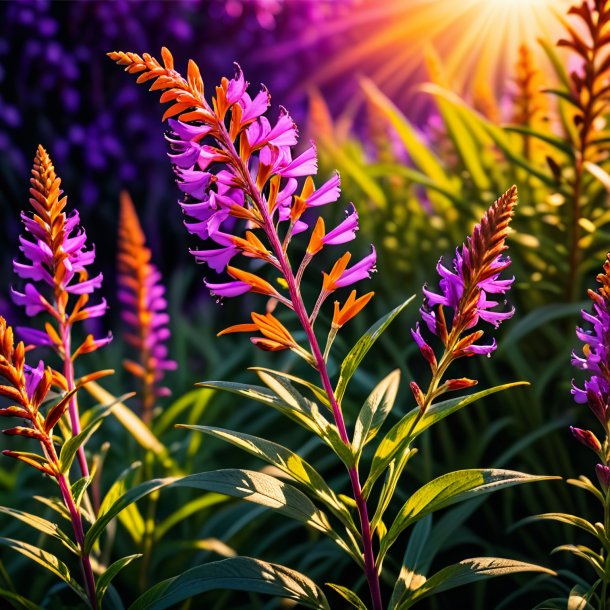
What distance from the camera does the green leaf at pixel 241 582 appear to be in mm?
1106

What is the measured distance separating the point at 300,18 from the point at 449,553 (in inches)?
208

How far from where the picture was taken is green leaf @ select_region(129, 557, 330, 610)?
1106 mm

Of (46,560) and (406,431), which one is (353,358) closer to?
(406,431)

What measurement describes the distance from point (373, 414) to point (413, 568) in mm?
300

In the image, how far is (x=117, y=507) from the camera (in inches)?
45.2

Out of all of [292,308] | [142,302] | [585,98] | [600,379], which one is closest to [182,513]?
[142,302]

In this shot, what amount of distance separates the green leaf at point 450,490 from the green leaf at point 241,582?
121 millimetres

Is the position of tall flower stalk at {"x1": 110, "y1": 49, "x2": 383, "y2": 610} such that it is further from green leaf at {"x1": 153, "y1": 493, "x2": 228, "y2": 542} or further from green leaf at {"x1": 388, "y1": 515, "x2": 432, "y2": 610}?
green leaf at {"x1": 153, "y1": 493, "x2": 228, "y2": 542}

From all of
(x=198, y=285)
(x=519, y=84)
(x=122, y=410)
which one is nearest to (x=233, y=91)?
(x=122, y=410)

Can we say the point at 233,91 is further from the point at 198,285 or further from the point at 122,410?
the point at 198,285

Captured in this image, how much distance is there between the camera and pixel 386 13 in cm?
796

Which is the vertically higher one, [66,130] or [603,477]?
[66,130]

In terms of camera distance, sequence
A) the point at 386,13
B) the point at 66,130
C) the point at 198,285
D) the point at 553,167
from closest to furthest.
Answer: the point at 553,167, the point at 198,285, the point at 66,130, the point at 386,13

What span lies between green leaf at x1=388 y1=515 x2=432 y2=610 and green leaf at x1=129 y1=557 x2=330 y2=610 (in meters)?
0.12
